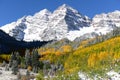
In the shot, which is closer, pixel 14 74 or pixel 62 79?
pixel 62 79

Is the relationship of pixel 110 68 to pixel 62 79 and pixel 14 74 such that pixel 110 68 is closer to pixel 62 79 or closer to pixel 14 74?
pixel 62 79

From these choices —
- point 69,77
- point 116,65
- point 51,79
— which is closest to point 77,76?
point 69,77

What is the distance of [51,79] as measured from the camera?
178 feet

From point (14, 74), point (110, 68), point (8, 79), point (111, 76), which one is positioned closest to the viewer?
point (111, 76)

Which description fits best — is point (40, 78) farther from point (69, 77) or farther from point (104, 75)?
point (104, 75)

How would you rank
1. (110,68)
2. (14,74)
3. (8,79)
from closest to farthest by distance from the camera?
(110,68), (8,79), (14,74)

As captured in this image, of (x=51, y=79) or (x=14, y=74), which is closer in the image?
(x=51, y=79)

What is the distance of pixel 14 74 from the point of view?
161m

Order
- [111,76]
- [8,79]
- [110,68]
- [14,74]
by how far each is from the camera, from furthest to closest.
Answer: [14,74] < [8,79] < [110,68] < [111,76]

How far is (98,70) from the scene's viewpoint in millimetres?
54219

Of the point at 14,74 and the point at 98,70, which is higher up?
the point at 14,74

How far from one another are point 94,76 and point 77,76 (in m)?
2.48

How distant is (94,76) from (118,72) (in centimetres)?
391

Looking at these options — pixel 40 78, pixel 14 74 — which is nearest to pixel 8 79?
pixel 14 74
